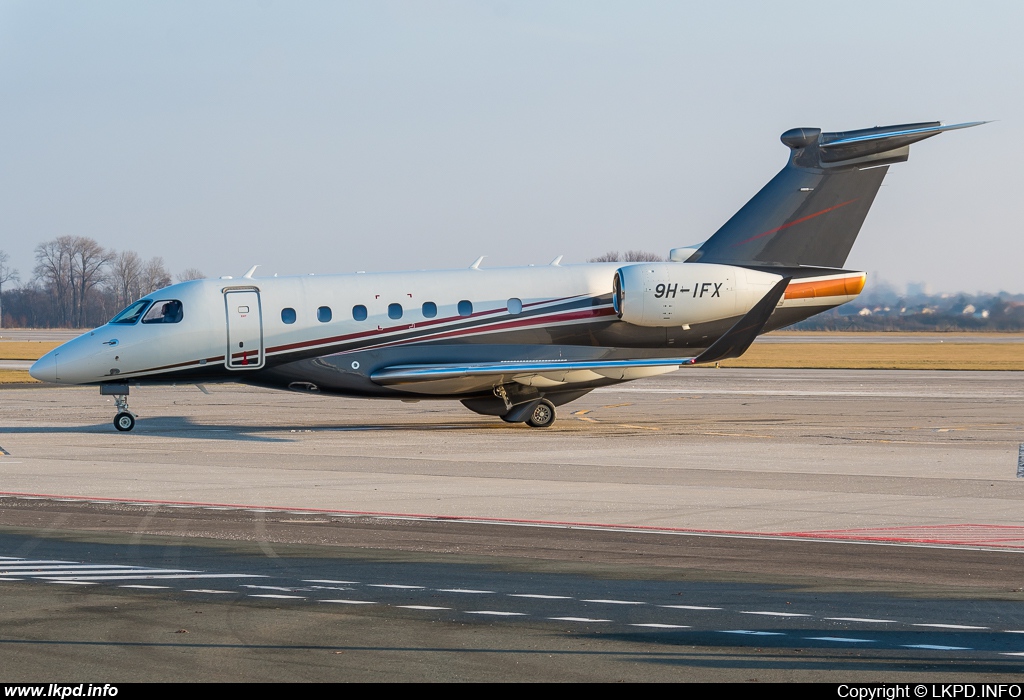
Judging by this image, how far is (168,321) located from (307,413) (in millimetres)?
8226

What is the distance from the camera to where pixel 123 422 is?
90.7 ft

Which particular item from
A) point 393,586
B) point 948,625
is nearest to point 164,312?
point 393,586

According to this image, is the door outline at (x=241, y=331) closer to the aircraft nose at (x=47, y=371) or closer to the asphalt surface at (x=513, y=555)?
the asphalt surface at (x=513, y=555)

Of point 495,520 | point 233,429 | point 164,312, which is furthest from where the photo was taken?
point 233,429

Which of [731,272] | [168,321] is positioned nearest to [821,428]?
[731,272]

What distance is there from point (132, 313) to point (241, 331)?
2.74m

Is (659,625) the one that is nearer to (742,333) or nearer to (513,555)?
(513,555)

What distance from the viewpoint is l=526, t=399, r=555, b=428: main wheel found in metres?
29.1

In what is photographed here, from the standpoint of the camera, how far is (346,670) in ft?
26.4

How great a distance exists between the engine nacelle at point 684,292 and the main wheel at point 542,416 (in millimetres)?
3136

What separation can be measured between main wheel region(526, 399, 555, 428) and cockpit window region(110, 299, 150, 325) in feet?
33.2

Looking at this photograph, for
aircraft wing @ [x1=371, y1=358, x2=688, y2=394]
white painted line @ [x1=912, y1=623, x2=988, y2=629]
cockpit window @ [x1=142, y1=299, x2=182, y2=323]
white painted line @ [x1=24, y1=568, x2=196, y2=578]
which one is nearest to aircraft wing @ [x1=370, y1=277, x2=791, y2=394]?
aircraft wing @ [x1=371, y1=358, x2=688, y2=394]

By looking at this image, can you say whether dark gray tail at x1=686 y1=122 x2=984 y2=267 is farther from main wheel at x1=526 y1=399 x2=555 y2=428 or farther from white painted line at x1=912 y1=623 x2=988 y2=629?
white painted line at x1=912 y1=623 x2=988 y2=629
